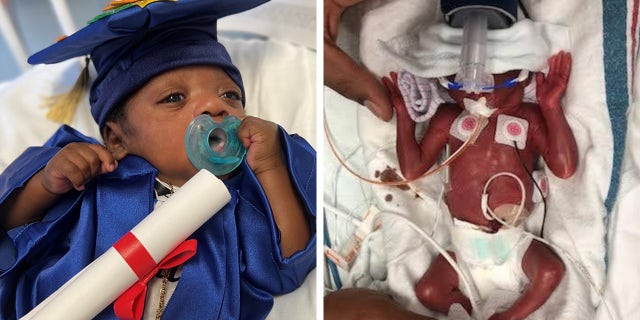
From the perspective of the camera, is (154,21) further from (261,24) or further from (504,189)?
(504,189)

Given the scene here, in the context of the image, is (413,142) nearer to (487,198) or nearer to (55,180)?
(487,198)

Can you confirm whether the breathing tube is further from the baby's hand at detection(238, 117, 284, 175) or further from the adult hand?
the baby's hand at detection(238, 117, 284, 175)

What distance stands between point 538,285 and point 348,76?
406 mm

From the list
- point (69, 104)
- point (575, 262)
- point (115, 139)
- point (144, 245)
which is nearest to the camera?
point (144, 245)

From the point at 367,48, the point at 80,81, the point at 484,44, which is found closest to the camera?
the point at 484,44

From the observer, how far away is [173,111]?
92 centimetres

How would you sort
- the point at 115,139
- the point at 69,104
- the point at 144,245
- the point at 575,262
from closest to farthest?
the point at 144,245 → the point at 575,262 → the point at 115,139 → the point at 69,104

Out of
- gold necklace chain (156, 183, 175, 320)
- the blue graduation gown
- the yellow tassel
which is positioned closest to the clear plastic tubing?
the blue graduation gown

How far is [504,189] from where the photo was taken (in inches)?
35.8

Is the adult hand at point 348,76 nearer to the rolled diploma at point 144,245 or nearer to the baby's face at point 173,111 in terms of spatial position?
the baby's face at point 173,111

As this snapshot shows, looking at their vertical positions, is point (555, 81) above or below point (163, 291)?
above

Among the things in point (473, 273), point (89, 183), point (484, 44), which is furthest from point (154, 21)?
point (473, 273)

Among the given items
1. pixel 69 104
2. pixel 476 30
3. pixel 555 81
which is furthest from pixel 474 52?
pixel 69 104

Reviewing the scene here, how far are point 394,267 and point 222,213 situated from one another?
27 centimetres
